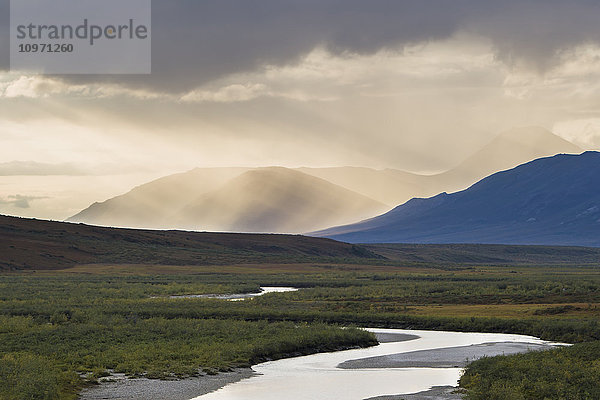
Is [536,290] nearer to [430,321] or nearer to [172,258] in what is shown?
[430,321]

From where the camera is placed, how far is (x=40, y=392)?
31.3 metres

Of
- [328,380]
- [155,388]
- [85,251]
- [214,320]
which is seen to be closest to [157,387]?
[155,388]

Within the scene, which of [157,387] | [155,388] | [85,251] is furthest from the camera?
[85,251]

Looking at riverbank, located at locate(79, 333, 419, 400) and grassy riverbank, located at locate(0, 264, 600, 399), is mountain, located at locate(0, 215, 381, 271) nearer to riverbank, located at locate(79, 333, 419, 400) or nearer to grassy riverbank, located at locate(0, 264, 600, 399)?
grassy riverbank, located at locate(0, 264, 600, 399)

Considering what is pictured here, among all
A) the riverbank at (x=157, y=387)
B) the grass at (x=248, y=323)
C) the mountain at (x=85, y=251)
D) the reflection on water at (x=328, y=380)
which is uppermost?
the mountain at (x=85, y=251)

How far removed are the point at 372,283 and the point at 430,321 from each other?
47.5 m

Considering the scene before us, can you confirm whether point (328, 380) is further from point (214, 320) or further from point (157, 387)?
point (214, 320)

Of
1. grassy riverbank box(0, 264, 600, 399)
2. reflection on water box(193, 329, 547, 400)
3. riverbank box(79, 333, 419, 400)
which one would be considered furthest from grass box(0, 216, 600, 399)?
reflection on water box(193, 329, 547, 400)

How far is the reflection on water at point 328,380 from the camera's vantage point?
35062mm

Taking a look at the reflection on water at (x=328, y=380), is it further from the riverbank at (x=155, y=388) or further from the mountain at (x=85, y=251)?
the mountain at (x=85, y=251)

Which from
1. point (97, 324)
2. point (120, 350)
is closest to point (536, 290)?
point (97, 324)

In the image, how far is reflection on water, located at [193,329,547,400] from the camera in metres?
35.1

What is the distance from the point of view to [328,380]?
38.8 m

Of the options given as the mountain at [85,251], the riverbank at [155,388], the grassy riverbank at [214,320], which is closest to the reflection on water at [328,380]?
the riverbank at [155,388]
